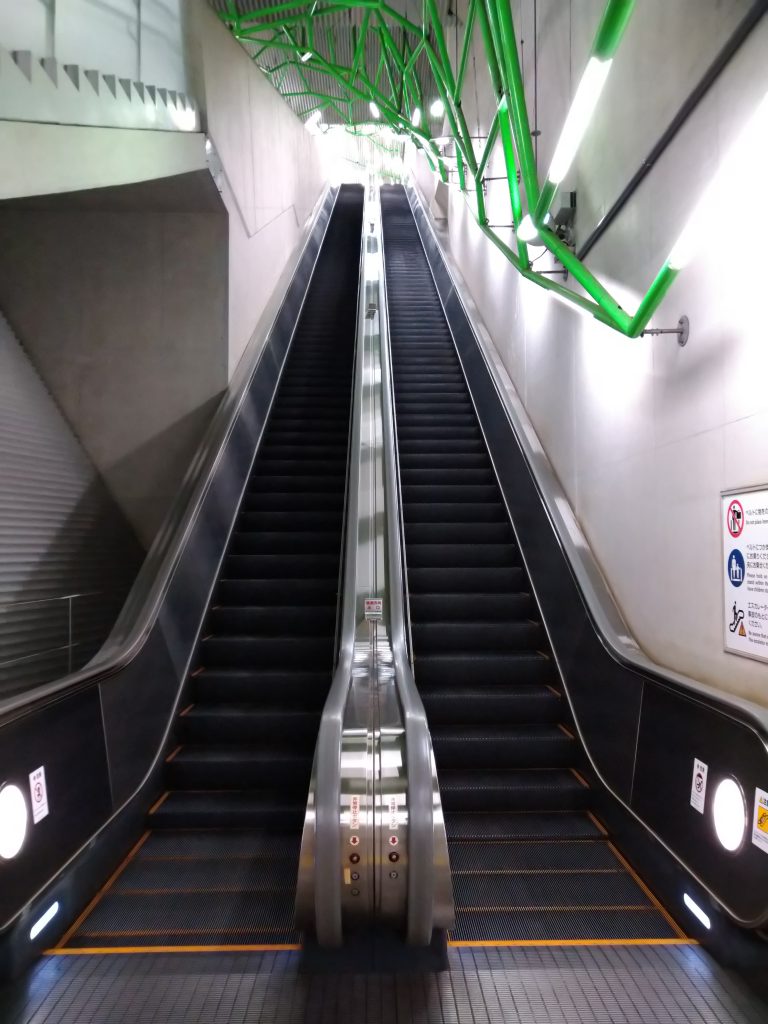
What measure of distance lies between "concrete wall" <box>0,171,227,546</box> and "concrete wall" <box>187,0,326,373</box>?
281 millimetres

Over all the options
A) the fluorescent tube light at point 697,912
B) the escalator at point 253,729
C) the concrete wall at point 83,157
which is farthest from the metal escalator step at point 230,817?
the concrete wall at point 83,157

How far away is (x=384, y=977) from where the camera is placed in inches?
90.6

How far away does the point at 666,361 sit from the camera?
3.24m

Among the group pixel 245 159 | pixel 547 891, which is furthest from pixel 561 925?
pixel 245 159

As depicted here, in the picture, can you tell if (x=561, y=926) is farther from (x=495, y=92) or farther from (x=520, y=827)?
(x=495, y=92)

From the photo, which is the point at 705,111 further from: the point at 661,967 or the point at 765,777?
the point at 661,967

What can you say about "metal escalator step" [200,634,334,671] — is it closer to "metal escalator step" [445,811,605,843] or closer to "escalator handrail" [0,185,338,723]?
"escalator handrail" [0,185,338,723]

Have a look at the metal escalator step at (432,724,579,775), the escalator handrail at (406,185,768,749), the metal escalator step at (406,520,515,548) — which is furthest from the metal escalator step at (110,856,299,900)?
the metal escalator step at (406,520,515,548)

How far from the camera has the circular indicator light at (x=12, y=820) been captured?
2.28 m

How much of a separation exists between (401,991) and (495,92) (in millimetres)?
7091

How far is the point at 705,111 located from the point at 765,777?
2.65 metres

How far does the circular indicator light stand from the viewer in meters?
2.28

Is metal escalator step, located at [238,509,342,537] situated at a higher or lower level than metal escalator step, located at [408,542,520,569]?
higher

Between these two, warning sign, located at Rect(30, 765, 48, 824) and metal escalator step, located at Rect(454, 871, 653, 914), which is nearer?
warning sign, located at Rect(30, 765, 48, 824)
